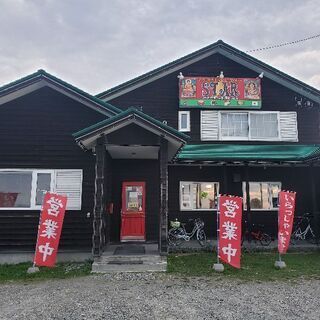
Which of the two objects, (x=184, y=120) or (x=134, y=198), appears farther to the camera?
(x=184, y=120)

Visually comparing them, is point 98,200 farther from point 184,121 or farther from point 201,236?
point 184,121

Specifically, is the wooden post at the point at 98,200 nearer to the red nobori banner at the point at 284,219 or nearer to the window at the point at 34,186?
the window at the point at 34,186

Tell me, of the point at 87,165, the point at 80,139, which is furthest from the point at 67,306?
the point at 87,165

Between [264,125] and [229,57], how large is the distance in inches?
149

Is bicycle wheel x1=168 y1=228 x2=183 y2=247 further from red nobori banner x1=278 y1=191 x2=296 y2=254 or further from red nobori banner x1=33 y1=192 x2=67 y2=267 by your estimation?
red nobori banner x1=33 y1=192 x2=67 y2=267

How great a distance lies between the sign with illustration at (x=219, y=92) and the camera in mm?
A: 14352

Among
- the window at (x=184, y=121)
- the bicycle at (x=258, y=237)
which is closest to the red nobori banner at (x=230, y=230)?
the bicycle at (x=258, y=237)

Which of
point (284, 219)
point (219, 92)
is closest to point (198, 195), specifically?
point (284, 219)

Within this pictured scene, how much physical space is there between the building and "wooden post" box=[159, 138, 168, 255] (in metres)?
0.03

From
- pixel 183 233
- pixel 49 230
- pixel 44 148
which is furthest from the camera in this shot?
pixel 183 233

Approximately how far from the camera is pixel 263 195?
13914mm

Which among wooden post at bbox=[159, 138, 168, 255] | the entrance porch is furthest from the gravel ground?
the entrance porch

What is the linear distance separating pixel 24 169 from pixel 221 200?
649 cm

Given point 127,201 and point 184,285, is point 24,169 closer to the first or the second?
point 127,201
